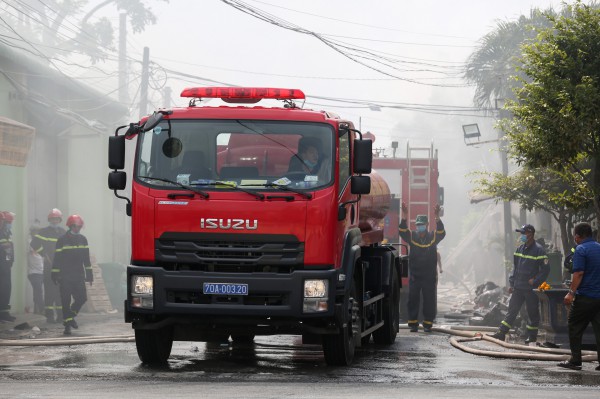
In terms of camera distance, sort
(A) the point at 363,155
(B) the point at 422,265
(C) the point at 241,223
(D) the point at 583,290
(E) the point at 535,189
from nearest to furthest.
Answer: (C) the point at 241,223 < (A) the point at 363,155 < (D) the point at 583,290 < (B) the point at 422,265 < (E) the point at 535,189

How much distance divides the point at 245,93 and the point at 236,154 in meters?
1.18

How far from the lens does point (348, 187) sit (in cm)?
1077

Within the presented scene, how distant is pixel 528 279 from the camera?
54.1 feet

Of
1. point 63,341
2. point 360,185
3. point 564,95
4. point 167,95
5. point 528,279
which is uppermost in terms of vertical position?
point 167,95

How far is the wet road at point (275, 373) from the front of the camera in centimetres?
870

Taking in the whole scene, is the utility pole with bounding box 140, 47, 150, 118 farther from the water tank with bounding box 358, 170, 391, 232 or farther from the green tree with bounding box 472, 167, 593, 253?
the water tank with bounding box 358, 170, 391, 232

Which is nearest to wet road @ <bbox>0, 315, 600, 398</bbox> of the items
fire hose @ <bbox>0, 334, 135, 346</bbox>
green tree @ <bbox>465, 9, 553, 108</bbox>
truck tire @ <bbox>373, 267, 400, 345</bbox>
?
fire hose @ <bbox>0, 334, 135, 346</bbox>

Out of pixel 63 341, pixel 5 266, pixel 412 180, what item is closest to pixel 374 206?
pixel 63 341

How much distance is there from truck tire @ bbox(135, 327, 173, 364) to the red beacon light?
2362 mm

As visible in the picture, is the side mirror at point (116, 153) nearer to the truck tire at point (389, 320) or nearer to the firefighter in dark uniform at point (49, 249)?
the truck tire at point (389, 320)

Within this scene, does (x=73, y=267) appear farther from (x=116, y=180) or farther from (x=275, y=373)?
(x=275, y=373)

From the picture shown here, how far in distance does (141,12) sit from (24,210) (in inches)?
736

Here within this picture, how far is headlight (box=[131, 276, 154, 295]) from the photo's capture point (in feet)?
33.4

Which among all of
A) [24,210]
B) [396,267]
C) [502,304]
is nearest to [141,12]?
[24,210]
